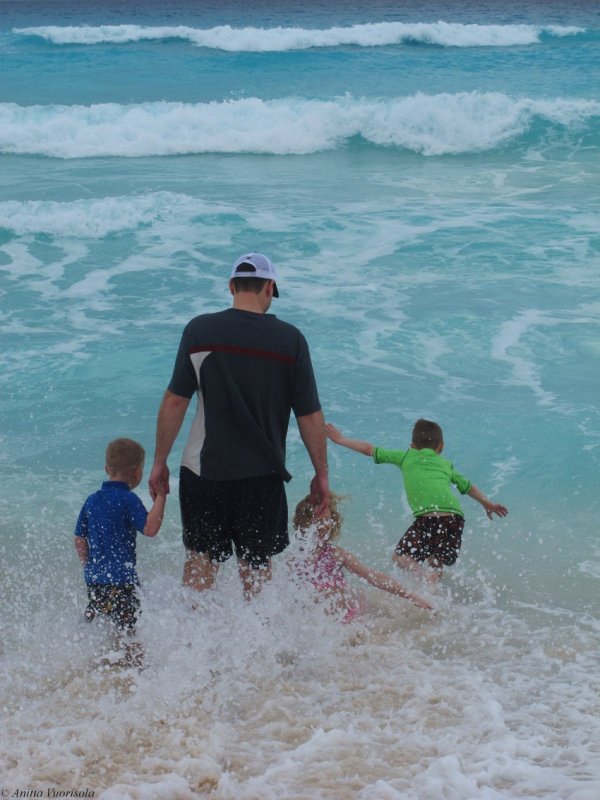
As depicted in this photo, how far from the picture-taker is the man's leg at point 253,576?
4.25m

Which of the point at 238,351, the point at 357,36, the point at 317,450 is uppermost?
the point at 357,36

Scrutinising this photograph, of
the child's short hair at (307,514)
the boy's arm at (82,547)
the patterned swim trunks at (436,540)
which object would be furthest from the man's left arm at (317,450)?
the patterned swim trunks at (436,540)

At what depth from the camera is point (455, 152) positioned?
2091 cm

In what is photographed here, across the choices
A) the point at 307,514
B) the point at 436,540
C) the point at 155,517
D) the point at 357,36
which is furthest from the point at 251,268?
the point at 357,36

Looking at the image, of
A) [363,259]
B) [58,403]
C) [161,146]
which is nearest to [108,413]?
[58,403]

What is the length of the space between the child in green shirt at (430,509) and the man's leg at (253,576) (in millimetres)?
1181

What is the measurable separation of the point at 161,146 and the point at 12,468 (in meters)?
15.7

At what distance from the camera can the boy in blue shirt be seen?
4.19 m

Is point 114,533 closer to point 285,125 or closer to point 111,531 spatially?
point 111,531

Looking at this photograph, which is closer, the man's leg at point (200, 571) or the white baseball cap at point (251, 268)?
the white baseball cap at point (251, 268)

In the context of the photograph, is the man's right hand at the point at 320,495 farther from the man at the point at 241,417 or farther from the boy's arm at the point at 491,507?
the boy's arm at the point at 491,507

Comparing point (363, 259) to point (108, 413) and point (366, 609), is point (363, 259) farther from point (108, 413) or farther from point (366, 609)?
point (366, 609)

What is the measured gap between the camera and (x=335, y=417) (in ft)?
25.7

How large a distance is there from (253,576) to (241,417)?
747mm
